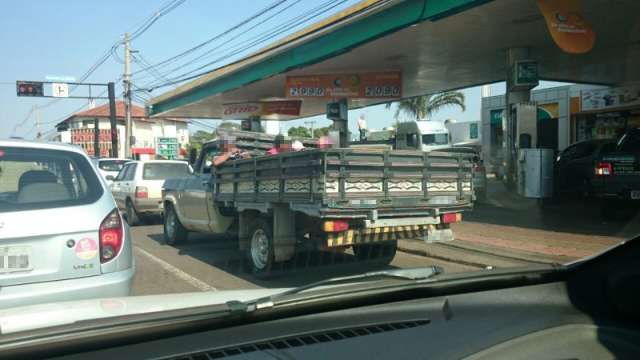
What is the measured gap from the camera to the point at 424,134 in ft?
109

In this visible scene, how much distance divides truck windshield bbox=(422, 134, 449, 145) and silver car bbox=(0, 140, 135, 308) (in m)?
28.7

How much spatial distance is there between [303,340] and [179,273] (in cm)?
642

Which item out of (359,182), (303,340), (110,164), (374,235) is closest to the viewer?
(303,340)

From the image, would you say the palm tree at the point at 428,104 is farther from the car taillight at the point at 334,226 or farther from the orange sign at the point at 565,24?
the car taillight at the point at 334,226

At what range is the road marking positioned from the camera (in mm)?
7559

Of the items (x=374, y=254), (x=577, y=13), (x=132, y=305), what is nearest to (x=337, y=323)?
(x=132, y=305)

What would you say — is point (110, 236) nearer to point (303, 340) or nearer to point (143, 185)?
point (303, 340)

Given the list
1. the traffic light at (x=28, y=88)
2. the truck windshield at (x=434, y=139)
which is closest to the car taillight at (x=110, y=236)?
the truck windshield at (x=434, y=139)

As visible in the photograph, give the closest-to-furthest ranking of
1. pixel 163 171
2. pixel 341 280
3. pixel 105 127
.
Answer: pixel 341 280 < pixel 163 171 < pixel 105 127

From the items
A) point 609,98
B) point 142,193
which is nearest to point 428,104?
point 609,98

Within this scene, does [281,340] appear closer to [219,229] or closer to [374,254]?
[374,254]

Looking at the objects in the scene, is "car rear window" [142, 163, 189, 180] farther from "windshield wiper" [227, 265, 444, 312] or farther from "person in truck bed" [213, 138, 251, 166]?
"windshield wiper" [227, 265, 444, 312]

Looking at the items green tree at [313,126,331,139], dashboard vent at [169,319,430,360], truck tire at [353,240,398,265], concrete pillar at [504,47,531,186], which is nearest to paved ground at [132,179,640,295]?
truck tire at [353,240,398,265]

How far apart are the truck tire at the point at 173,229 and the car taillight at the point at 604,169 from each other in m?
8.39
